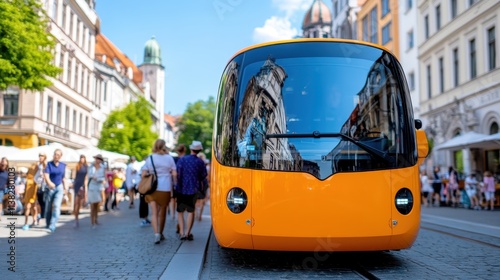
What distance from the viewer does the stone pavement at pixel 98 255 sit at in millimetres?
5871

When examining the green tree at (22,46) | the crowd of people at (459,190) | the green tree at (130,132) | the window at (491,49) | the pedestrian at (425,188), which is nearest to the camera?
the green tree at (22,46)

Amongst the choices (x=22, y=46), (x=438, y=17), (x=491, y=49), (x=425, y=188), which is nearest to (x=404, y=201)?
(x=22, y=46)

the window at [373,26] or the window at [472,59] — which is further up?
the window at [373,26]

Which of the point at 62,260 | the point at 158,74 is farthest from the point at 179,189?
the point at 158,74

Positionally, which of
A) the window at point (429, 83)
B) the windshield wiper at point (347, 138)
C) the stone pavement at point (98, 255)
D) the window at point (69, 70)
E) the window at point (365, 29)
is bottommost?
the stone pavement at point (98, 255)

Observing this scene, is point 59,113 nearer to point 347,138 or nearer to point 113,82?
point 113,82

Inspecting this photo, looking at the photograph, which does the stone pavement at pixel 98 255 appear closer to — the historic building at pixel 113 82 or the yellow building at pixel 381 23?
the yellow building at pixel 381 23

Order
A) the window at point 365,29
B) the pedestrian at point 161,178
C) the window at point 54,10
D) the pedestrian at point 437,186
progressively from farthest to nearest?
1. the window at point 365,29
2. the window at point 54,10
3. the pedestrian at point 437,186
4. the pedestrian at point 161,178

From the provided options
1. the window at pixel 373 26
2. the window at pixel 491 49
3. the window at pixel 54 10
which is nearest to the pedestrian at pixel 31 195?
the window at pixel 491 49

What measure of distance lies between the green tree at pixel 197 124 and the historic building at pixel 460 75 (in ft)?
174

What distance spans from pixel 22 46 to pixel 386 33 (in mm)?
31686

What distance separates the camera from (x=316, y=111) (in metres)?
6.11

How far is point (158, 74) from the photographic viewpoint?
10206 centimetres

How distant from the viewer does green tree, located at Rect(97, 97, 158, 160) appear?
4600cm
